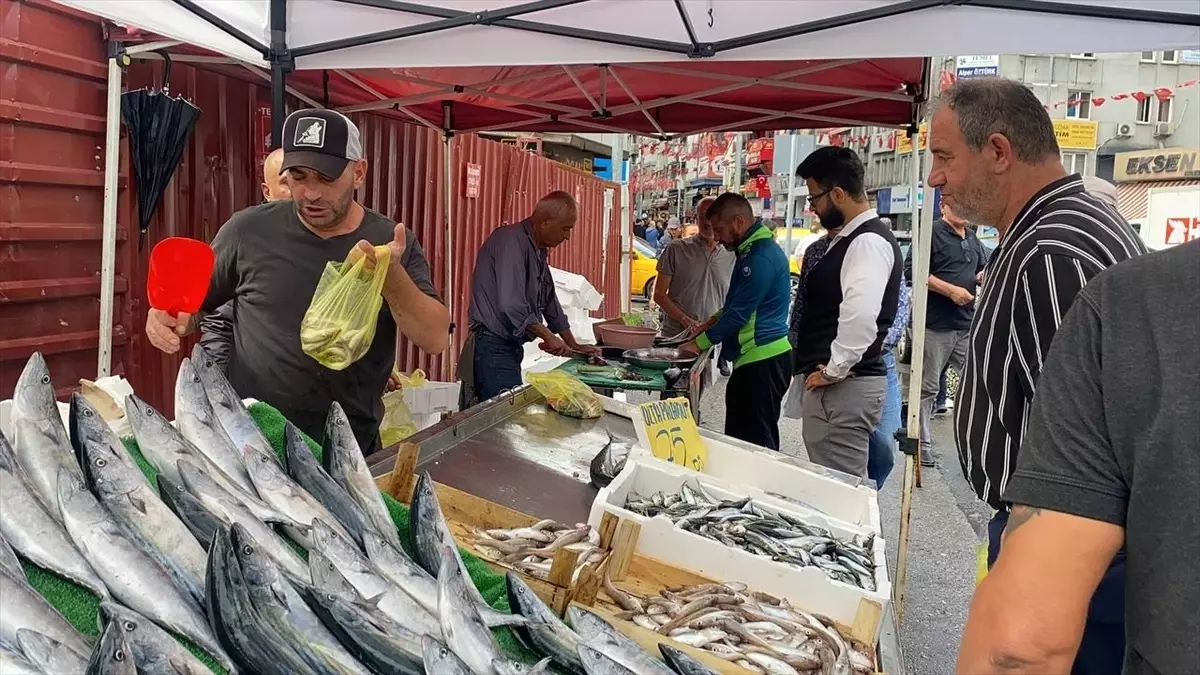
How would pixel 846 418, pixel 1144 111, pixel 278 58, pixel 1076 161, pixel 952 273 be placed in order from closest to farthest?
pixel 278 58 → pixel 846 418 → pixel 952 273 → pixel 1076 161 → pixel 1144 111

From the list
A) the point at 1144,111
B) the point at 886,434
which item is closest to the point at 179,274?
Result: the point at 886,434

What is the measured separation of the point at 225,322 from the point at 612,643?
2.71 m

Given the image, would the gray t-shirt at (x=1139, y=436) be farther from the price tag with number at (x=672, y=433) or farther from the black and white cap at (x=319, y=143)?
the black and white cap at (x=319, y=143)

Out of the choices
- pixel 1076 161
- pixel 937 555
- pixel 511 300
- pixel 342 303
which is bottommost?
pixel 937 555

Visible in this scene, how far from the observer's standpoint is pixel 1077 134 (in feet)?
81.0

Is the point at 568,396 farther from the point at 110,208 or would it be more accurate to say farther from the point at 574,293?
the point at 574,293

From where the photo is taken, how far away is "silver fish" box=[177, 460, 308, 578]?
1637 millimetres

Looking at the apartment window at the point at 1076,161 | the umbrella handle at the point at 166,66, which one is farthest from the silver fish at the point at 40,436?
the apartment window at the point at 1076,161

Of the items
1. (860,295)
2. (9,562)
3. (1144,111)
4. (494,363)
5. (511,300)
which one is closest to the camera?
(9,562)

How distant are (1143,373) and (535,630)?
1120 mm

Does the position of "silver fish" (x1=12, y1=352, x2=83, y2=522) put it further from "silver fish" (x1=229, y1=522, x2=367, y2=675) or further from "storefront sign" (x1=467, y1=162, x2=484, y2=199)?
"storefront sign" (x1=467, y1=162, x2=484, y2=199)

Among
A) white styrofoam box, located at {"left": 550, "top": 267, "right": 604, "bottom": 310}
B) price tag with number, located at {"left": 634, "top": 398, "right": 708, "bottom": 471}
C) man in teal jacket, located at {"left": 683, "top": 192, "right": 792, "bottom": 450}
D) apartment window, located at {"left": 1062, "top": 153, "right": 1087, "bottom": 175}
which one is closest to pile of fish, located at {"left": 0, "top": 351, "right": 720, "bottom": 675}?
price tag with number, located at {"left": 634, "top": 398, "right": 708, "bottom": 471}

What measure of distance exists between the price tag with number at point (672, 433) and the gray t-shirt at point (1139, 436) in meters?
1.98

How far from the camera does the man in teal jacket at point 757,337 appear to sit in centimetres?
555
